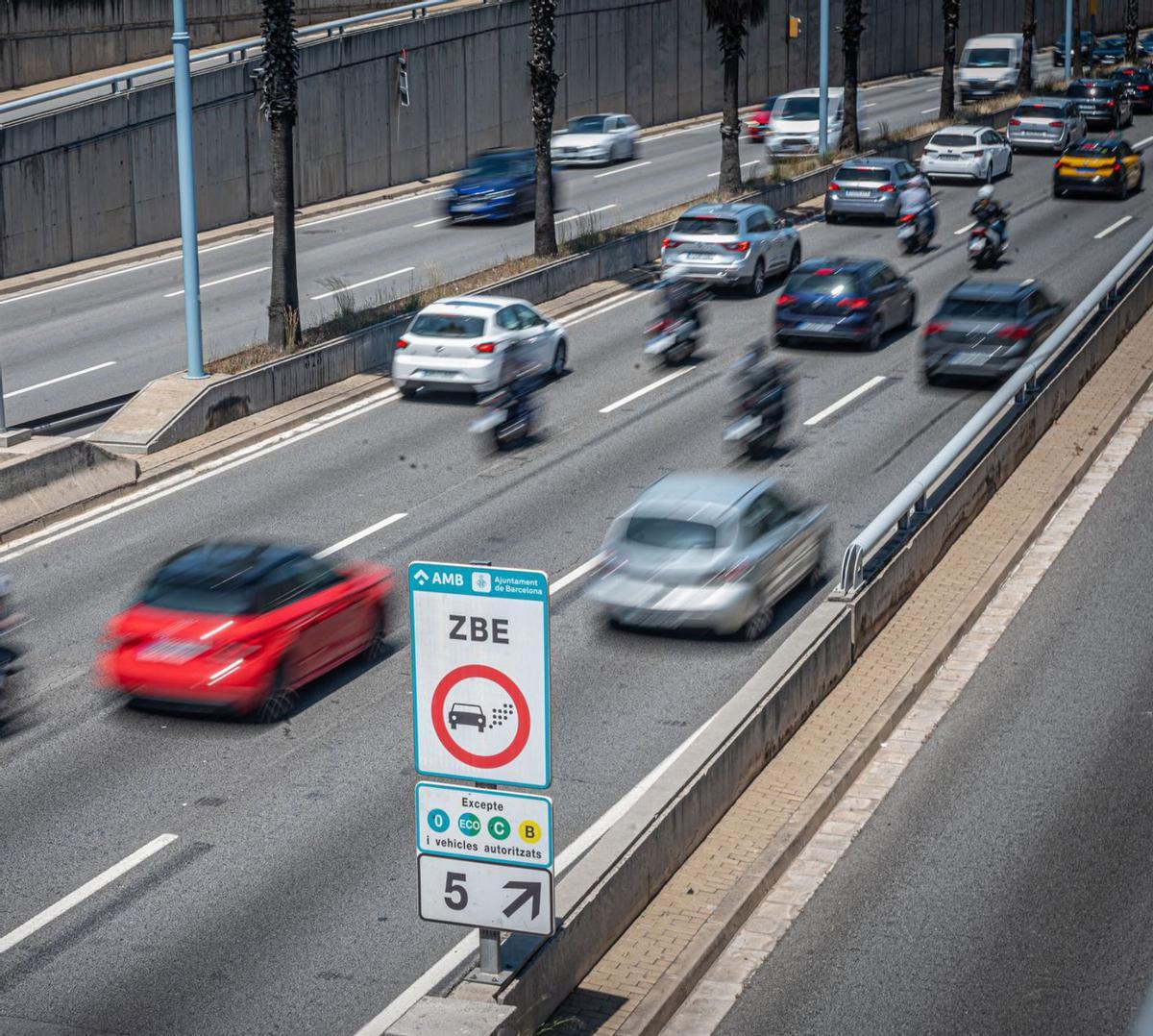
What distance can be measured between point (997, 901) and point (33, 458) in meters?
14.9

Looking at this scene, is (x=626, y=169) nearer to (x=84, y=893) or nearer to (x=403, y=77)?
(x=403, y=77)

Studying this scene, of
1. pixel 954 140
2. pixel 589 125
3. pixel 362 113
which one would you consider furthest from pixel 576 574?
pixel 589 125

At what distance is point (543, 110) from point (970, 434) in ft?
63.5

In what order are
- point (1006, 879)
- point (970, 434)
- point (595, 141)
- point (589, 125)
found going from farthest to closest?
point (589, 125) < point (595, 141) < point (970, 434) < point (1006, 879)

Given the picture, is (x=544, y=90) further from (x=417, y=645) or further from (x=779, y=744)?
(x=417, y=645)

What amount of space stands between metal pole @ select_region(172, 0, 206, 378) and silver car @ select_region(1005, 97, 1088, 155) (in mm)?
32572

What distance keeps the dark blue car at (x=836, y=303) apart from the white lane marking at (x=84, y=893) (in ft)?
62.0

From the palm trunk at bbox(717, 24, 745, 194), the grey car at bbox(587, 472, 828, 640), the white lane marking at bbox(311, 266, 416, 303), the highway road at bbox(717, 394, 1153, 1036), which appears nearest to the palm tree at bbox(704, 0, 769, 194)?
the palm trunk at bbox(717, 24, 745, 194)

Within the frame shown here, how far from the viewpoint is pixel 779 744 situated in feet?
43.8

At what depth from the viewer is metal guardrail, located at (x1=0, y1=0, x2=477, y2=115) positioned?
37938 mm

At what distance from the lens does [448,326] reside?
26.8 meters

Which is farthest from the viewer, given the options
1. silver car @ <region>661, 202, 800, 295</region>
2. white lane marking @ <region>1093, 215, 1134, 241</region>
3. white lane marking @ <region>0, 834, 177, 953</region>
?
white lane marking @ <region>1093, 215, 1134, 241</region>

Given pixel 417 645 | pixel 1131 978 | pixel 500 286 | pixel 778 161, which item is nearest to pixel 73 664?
pixel 417 645

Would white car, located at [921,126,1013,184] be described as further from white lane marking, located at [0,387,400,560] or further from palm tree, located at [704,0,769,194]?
white lane marking, located at [0,387,400,560]
